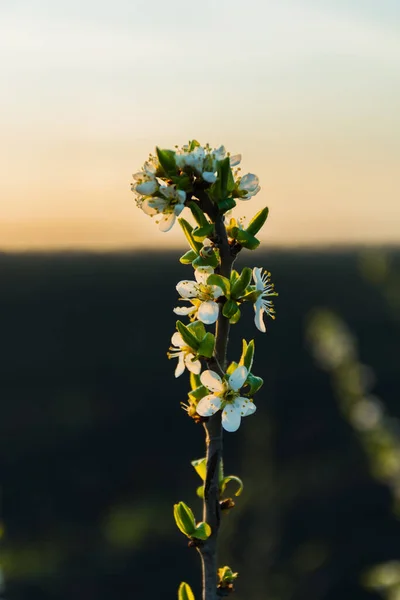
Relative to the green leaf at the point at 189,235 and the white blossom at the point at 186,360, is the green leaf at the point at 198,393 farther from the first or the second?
the green leaf at the point at 189,235

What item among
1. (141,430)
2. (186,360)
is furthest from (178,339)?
(141,430)

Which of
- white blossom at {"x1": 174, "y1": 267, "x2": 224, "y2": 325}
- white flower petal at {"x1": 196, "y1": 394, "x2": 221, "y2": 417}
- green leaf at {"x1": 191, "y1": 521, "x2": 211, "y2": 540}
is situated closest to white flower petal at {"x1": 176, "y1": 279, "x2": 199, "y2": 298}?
white blossom at {"x1": 174, "y1": 267, "x2": 224, "y2": 325}

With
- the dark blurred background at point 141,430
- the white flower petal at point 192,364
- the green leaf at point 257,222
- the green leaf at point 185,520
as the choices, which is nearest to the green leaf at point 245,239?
the green leaf at point 257,222

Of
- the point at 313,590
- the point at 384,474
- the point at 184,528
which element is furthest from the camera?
the point at 313,590

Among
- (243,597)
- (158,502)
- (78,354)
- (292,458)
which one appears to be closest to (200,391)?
(243,597)

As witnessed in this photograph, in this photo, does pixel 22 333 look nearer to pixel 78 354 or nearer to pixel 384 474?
pixel 78 354

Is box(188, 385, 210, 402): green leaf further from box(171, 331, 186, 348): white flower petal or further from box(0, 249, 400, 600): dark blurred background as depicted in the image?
box(0, 249, 400, 600): dark blurred background
